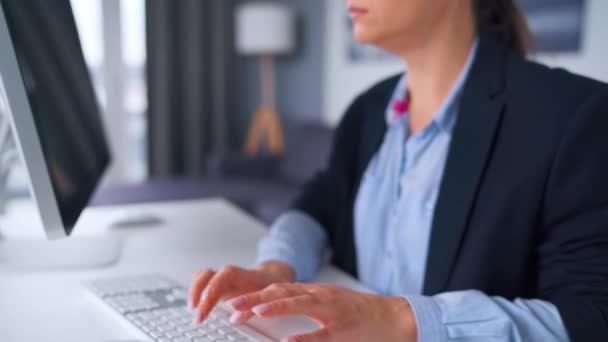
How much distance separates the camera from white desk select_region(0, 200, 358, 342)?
72 centimetres

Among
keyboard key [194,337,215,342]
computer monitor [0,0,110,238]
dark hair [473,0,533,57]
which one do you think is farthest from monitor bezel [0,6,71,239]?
dark hair [473,0,533,57]

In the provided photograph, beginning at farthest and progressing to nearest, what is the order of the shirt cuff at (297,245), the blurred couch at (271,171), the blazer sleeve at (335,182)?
the blurred couch at (271,171) < the blazer sleeve at (335,182) < the shirt cuff at (297,245)

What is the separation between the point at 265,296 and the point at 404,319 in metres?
Answer: 0.16

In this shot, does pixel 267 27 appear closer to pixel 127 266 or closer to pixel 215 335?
pixel 127 266

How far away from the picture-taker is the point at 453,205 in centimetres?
88

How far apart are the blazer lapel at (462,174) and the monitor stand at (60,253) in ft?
1.87

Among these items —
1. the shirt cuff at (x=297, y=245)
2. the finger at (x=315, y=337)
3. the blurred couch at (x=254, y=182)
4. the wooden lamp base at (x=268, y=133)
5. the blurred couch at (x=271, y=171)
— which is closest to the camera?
the finger at (x=315, y=337)

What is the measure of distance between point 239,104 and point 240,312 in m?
4.60

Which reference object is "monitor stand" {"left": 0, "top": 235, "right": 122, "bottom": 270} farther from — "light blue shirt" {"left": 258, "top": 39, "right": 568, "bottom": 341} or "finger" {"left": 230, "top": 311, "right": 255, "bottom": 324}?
"finger" {"left": 230, "top": 311, "right": 255, "bottom": 324}

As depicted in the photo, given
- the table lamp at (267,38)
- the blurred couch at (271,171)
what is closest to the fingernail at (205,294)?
the blurred couch at (271,171)

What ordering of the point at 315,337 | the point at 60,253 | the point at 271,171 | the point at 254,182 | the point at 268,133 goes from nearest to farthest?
the point at 315,337
the point at 60,253
the point at 254,182
the point at 271,171
the point at 268,133

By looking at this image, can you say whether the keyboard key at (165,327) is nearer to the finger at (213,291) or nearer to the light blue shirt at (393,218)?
Answer: the finger at (213,291)

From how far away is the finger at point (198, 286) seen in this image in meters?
0.71

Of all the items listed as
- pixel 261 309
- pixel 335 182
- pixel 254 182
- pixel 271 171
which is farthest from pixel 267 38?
pixel 261 309
